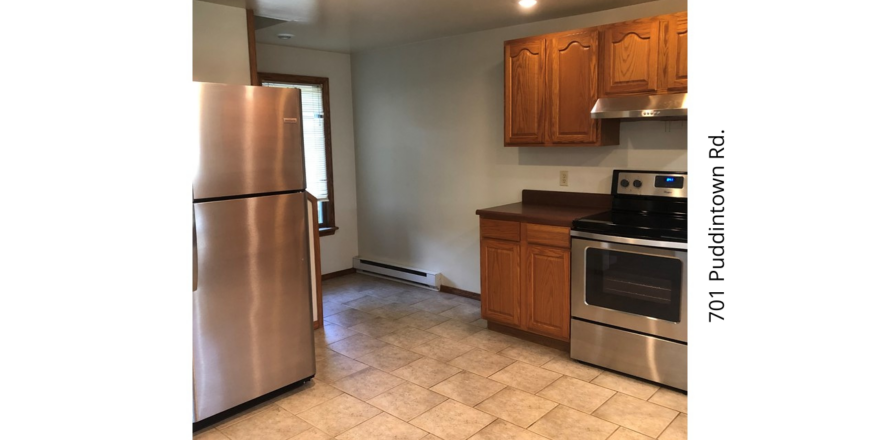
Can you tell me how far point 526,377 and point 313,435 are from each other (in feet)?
4.11

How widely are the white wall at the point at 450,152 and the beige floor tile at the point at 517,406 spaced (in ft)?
5.24

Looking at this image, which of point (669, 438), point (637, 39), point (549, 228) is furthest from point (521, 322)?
point (637, 39)

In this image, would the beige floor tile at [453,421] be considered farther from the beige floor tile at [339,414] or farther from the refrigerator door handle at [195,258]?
the refrigerator door handle at [195,258]

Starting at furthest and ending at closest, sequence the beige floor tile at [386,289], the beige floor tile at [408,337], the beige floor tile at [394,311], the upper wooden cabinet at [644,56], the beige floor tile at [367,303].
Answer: the beige floor tile at [386,289] → the beige floor tile at [367,303] → the beige floor tile at [394,311] → the beige floor tile at [408,337] → the upper wooden cabinet at [644,56]

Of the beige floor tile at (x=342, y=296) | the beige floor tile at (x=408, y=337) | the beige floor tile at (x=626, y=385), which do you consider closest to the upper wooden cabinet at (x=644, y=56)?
the beige floor tile at (x=626, y=385)

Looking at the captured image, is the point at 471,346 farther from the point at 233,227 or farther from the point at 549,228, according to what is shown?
the point at 233,227

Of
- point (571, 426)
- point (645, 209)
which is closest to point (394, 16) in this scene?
point (645, 209)

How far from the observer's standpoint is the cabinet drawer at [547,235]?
3430 millimetres

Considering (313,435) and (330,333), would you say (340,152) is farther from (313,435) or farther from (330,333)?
(313,435)

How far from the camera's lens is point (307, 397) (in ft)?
9.98

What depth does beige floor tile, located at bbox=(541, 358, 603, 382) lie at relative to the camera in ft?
10.7

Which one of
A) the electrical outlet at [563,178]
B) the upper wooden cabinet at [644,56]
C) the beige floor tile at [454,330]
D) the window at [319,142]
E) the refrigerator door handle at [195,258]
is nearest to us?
the refrigerator door handle at [195,258]
